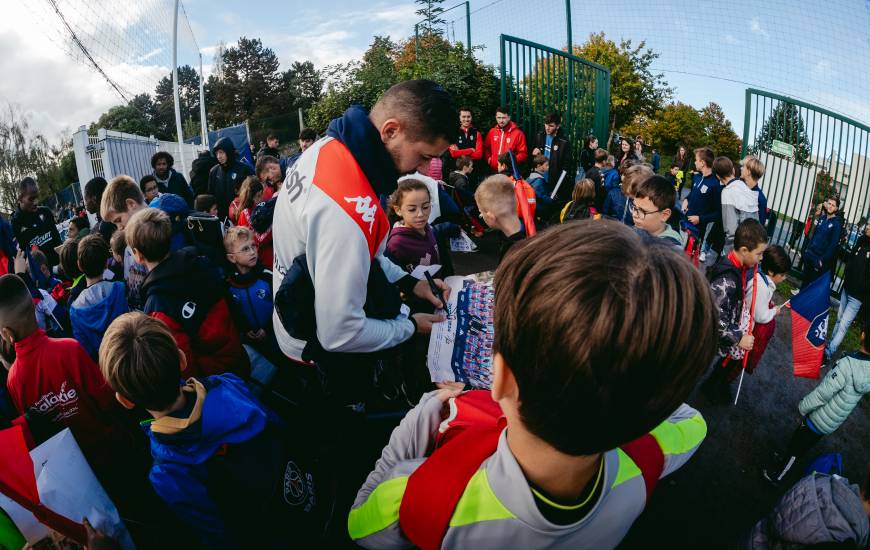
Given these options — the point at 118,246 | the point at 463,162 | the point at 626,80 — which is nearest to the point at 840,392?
the point at 118,246

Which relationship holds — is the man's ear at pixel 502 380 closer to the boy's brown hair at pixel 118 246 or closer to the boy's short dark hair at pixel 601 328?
the boy's short dark hair at pixel 601 328

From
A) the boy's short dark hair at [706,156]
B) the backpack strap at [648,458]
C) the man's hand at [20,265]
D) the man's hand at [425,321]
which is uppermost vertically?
the boy's short dark hair at [706,156]

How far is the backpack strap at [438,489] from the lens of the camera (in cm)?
95

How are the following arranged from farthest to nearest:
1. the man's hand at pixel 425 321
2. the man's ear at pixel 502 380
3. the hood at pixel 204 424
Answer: the man's hand at pixel 425 321 → the hood at pixel 204 424 → the man's ear at pixel 502 380

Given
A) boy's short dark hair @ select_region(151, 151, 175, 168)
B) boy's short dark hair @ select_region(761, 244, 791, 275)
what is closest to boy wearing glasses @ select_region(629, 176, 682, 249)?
boy's short dark hair @ select_region(761, 244, 791, 275)

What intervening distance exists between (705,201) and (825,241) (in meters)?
1.46

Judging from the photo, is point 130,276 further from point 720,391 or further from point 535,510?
point 720,391

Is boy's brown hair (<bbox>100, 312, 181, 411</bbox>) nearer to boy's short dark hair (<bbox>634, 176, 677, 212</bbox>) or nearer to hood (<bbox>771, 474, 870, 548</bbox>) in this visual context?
hood (<bbox>771, 474, 870, 548</bbox>)

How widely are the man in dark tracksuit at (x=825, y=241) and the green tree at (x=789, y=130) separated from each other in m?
1.27

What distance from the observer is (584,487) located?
95 centimetres

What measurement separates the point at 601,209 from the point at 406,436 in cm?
654

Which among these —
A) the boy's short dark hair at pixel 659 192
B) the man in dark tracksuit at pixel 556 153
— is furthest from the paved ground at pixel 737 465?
the man in dark tracksuit at pixel 556 153

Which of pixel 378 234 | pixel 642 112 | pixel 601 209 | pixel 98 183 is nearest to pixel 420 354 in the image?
pixel 378 234

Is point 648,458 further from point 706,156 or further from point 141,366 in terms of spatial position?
point 706,156
